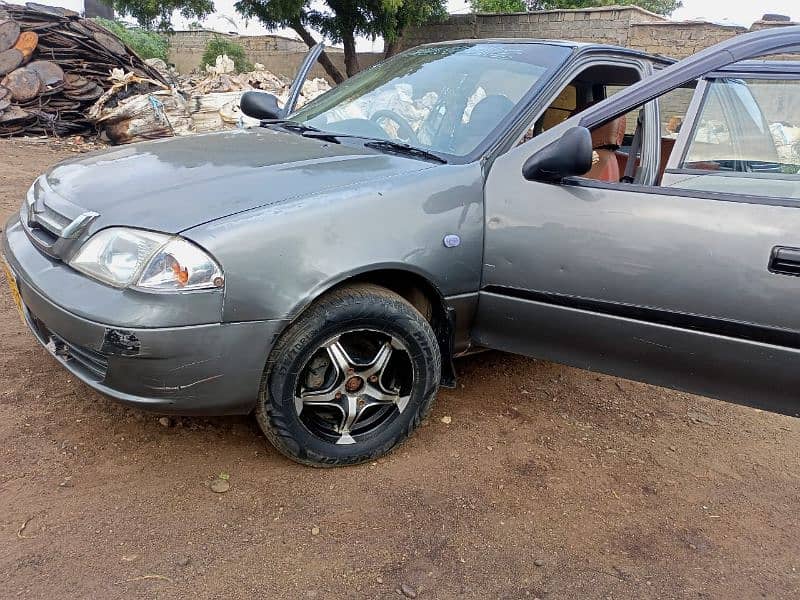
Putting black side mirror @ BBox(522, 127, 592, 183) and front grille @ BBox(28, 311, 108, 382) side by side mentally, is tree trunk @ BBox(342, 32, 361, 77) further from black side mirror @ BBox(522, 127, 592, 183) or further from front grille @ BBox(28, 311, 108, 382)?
front grille @ BBox(28, 311, 108, 382)

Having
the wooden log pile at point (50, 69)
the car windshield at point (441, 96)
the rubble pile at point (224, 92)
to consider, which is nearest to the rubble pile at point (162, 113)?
the rubble pile at point (224, 92)

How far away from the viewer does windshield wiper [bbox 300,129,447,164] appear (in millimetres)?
2826

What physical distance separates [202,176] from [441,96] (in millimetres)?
1286

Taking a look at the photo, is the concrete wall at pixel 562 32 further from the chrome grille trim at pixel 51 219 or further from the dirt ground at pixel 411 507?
the chrome grille trim at pixel 51 219

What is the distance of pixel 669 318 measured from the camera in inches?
100

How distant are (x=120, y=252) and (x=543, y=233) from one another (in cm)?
158

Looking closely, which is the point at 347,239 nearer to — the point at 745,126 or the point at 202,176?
the point at 202,176

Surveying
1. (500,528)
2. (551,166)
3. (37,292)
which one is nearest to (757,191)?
(551,166)

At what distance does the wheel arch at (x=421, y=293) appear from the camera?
250 centimetres

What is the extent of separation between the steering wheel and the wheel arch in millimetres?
710

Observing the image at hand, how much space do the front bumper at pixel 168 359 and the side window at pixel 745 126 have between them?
6.59 feet

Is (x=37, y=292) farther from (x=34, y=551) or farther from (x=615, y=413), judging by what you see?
(x=615, y=413)

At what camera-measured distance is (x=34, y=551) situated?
6.98ft

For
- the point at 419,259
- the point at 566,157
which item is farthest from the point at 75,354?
the point at 566,157
